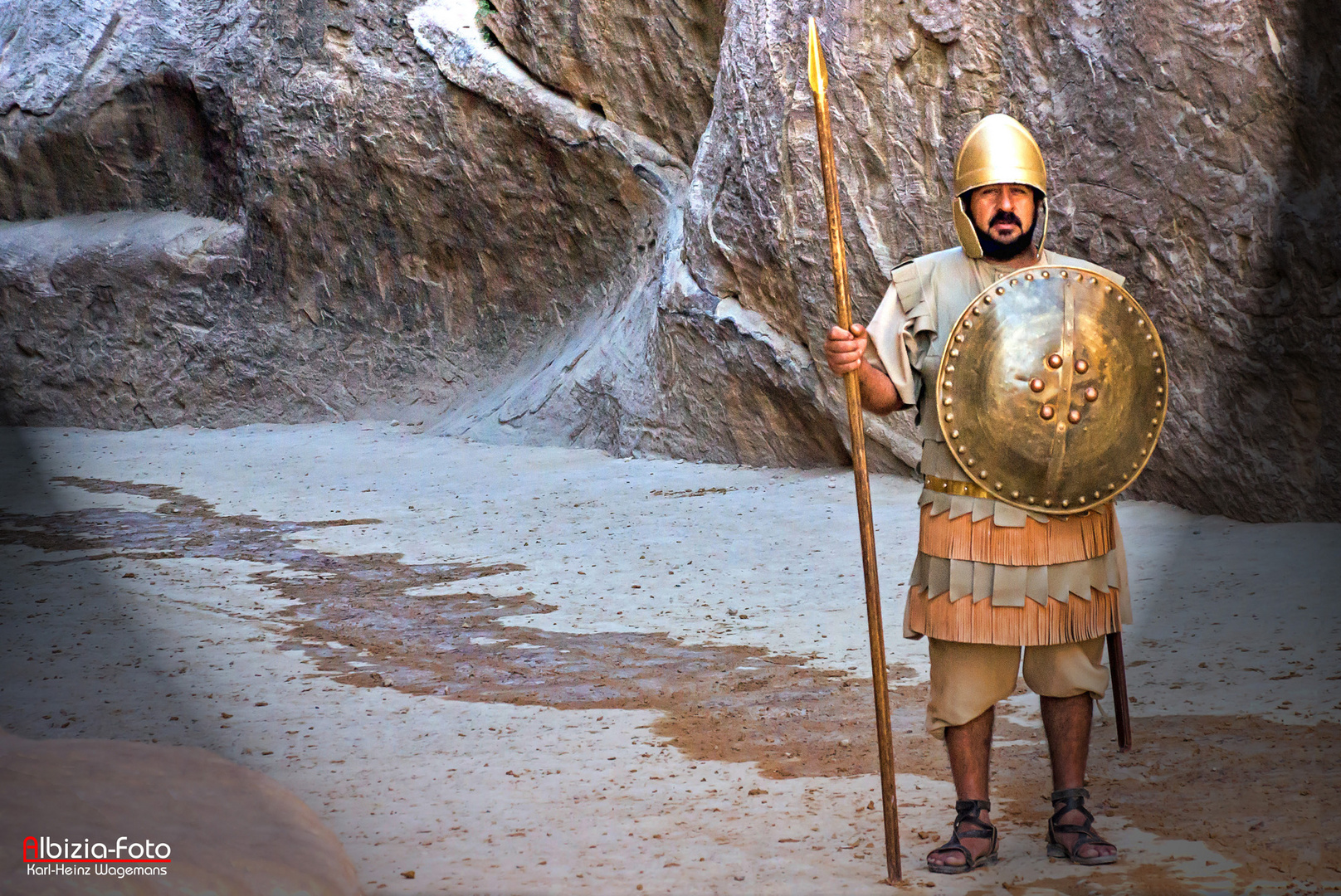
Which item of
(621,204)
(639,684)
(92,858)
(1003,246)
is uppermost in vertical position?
(621,204)

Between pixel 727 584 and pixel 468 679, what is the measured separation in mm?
1620

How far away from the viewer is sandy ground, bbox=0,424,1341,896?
2.72 m

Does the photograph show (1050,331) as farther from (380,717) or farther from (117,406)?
(117,406)

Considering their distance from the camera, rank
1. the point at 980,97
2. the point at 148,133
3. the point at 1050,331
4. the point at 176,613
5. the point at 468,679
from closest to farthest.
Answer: the point at 1050,331
the point at 468,679
the point at 176,613
the point at 980,97
the point at 148,133

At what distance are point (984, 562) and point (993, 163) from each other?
823 millimetres

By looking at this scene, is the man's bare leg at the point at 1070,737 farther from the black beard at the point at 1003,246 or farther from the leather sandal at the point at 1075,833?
the black beard at the point at 1003,246

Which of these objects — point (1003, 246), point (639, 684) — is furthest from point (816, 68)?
point (639, 684)

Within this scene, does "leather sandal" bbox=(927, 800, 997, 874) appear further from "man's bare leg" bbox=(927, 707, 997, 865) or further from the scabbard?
the scabbard

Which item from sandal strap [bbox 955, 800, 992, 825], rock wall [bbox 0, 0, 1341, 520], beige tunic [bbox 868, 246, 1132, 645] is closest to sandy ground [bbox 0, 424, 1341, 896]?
sandal strap [bbox 955, 800, 992, 825]

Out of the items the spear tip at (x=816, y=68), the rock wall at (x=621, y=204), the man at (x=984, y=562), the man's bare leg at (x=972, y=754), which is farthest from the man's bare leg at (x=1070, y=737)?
the rock wall at (x=621, y=204)

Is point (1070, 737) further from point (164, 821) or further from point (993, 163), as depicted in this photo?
point (164, 821)

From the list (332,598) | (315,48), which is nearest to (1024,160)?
(332,598)

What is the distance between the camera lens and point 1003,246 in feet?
8.71

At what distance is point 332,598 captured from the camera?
5723mm
